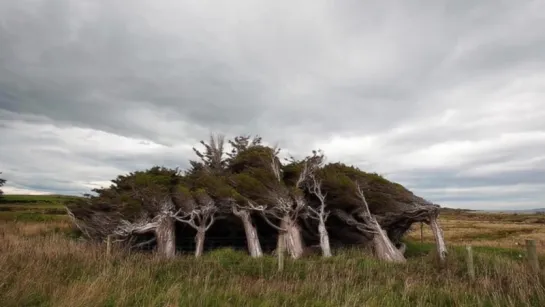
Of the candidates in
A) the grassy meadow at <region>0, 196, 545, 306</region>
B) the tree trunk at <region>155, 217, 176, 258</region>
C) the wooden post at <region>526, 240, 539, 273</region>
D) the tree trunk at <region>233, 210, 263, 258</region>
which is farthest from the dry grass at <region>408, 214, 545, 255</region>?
the tree trunk at <region>155, 217, 176, 258</region>

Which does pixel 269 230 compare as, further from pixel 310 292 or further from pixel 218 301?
pixel 218 301

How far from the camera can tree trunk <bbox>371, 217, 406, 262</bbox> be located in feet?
58.0

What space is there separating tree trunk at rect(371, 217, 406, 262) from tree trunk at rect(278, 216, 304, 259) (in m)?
3.61

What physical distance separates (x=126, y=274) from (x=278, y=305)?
414 centimetres

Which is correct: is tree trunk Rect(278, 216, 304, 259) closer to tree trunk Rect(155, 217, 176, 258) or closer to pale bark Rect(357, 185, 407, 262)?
pale bark Rect(357, 185, 407, 262)

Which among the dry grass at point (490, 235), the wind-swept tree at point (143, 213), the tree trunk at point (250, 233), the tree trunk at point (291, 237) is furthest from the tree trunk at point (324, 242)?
the dry grass at point (490, 235)

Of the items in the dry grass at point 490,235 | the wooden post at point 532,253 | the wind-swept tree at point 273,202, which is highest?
the wind-swept tree at point 273,202

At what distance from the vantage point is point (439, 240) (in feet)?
56.5

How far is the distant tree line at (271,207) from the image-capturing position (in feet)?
61.1

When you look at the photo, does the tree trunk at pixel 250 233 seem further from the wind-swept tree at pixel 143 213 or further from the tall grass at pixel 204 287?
the tall grass at pixel 204 287

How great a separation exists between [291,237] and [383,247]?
4354 mm

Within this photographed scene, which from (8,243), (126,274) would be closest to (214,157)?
(8,243)

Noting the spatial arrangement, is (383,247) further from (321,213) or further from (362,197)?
(321,213)

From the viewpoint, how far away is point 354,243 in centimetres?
2139
